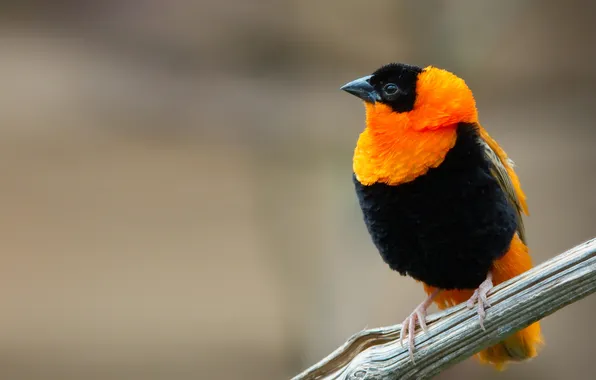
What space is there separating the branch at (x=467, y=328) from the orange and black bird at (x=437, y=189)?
0.28 ft

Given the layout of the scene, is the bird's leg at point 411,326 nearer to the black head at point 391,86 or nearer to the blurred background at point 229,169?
the black head at point 391,86

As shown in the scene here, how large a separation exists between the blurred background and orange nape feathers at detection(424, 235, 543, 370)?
2.97 feet

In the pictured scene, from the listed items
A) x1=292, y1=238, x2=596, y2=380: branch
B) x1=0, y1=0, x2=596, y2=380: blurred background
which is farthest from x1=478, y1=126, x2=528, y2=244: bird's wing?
x1=0, y1=0, x2=596, y2=380: blurred background

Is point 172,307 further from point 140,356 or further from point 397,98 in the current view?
point 397,98

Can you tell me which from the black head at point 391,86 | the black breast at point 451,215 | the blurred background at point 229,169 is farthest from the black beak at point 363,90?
the blurred background at point 229,169

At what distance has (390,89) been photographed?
5.43 ft

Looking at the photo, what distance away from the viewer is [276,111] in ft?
9.75

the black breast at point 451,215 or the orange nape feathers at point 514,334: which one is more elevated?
the black breast at point 451,215

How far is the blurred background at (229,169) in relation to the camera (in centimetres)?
274

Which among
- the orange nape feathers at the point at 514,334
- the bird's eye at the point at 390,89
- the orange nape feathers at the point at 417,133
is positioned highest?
the bird's eye at the point at 390,89

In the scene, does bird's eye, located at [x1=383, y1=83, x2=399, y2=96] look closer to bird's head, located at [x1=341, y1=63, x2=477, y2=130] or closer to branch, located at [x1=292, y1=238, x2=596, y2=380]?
bird's head, located at [x1=341, y1=63, x2=477, y2=130]

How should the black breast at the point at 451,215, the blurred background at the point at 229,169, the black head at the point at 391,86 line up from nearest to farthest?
the black breast at the point at 451,215
the black head at the point at 391,86
the blurred background at the point at 229,169

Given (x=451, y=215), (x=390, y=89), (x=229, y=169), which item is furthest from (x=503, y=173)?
(x=229, y=169)

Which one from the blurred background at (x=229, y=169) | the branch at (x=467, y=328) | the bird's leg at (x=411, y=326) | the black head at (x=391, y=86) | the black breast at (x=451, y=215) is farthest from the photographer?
the blurred background at (x=229, y=169)
